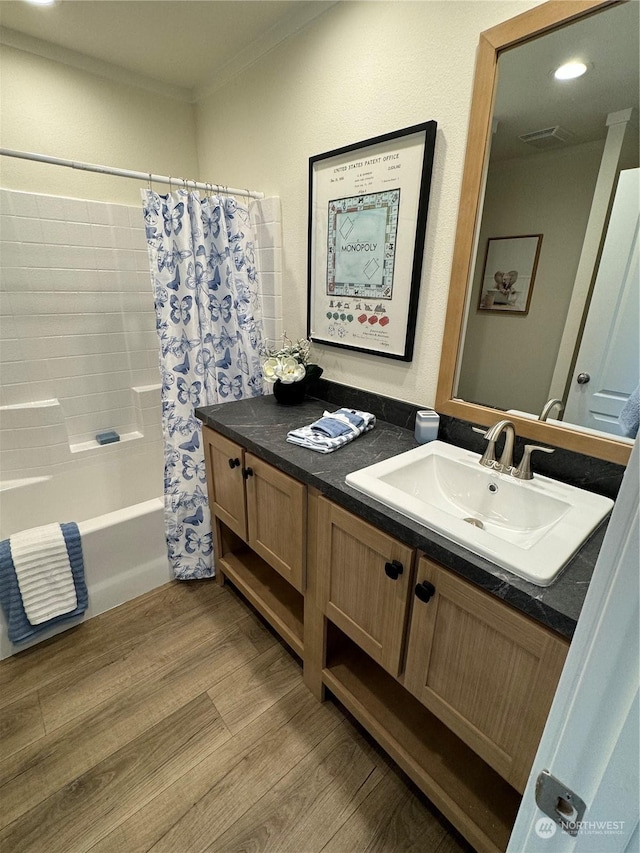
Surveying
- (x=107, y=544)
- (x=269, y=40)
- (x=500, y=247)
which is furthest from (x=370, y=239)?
(x=107, y=544)

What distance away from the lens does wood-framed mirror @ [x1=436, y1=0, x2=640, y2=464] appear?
996 mm

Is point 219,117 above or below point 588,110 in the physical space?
above

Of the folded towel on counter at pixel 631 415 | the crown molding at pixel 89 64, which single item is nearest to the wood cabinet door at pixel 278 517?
the folded towel on counter at pixel 631 415

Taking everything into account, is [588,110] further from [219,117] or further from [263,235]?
[219,117]

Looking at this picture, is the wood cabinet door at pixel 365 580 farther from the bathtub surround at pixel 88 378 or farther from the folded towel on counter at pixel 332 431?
the bathtub surround at pixel 88 378

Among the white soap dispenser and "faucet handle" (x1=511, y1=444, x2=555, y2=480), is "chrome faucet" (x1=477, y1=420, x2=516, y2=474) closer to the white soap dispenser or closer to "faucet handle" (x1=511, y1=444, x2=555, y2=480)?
"faucet handle" (x1=511, y1=444, x2=555, y2=480)

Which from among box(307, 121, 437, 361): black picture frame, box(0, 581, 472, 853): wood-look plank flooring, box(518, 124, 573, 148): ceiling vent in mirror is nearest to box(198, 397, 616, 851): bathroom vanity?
box(0, 581, 472, 853): wood-look plank flooring

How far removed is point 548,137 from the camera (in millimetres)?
1089

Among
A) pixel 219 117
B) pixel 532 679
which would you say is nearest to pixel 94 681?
pixel 532 679

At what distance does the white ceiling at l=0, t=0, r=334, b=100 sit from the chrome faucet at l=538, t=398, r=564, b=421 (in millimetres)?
1636

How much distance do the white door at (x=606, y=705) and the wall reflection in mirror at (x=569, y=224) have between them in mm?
883

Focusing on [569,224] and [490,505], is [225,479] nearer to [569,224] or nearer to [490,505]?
[490,505]

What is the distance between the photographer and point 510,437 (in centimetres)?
115

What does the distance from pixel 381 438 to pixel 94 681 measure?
1.44 meters
